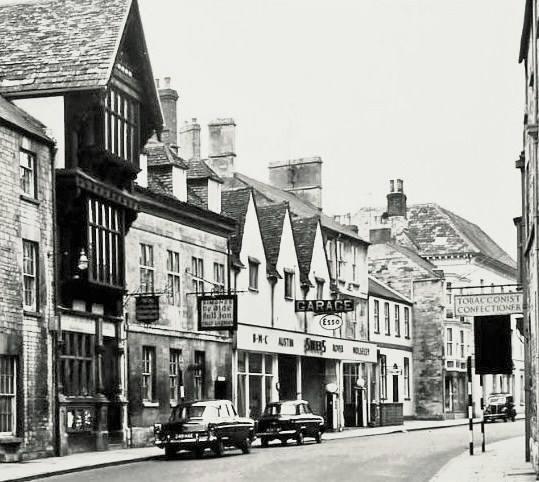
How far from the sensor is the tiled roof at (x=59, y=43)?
1325 inches

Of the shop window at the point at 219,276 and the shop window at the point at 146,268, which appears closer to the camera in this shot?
the shop window at the point at 146,268

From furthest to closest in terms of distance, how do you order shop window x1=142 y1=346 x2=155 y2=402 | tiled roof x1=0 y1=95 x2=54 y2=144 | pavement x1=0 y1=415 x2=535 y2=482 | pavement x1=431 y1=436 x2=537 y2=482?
shop window x1=142 y1=346 x2=155 y2=402
tiled roof x1=0 y1=95 x2=54 y2=144
pavement x1=0 y1=415 x2=535 y2=482
pavement x1=431 y1=436 x2=537 y2=482

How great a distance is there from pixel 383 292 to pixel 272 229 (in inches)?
723

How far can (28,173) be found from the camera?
32.0m

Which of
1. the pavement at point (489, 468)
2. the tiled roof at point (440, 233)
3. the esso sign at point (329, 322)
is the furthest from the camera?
the tiled roof at point (440, 233)

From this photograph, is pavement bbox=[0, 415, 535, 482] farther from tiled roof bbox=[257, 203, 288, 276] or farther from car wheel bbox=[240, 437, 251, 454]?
tiled roof bbox=[257, 203, 288, 276]

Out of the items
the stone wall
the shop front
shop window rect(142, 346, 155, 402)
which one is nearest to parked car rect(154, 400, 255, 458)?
the stone wall

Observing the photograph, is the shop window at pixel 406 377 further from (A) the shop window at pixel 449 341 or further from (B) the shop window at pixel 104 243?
(B) the shop window at pixel 104 243

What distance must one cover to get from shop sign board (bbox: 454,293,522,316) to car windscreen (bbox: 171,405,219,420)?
30.2 ft

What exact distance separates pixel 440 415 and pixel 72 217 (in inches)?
1728

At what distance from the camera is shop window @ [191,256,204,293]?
142 feet

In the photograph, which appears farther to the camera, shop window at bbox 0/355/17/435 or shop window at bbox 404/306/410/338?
shop window at bbox 404/306/410/338

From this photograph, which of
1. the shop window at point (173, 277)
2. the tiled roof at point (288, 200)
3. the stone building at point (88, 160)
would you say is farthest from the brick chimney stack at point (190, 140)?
the stone building at point (88, 160)

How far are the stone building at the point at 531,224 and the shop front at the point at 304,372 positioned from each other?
20555 mm
